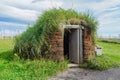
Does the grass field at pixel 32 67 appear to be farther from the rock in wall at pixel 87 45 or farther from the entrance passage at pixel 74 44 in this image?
the entrance passage at pixel 74 44

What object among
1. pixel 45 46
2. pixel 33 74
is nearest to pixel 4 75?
pixel 33 74

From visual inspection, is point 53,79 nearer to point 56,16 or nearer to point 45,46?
point 45,46

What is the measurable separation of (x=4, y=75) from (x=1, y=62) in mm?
2408

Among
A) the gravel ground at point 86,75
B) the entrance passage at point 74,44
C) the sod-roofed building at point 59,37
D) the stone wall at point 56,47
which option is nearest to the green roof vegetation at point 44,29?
the sod-roofed building at point 59,37

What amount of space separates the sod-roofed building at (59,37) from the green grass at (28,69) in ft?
1.81

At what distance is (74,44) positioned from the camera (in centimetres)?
1427

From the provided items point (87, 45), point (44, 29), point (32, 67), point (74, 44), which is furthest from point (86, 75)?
point (44, 29)

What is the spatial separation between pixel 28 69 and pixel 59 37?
91.8 inches

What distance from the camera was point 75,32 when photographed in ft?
46.4

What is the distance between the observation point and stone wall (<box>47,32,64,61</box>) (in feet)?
43.2

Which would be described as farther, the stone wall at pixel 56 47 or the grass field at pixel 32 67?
the stone wall at pixel 56 47

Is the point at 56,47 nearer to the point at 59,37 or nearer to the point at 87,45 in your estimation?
the point at 59,37

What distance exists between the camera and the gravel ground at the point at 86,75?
38.0ft

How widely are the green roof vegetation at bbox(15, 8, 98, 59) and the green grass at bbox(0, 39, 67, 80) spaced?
554mm
